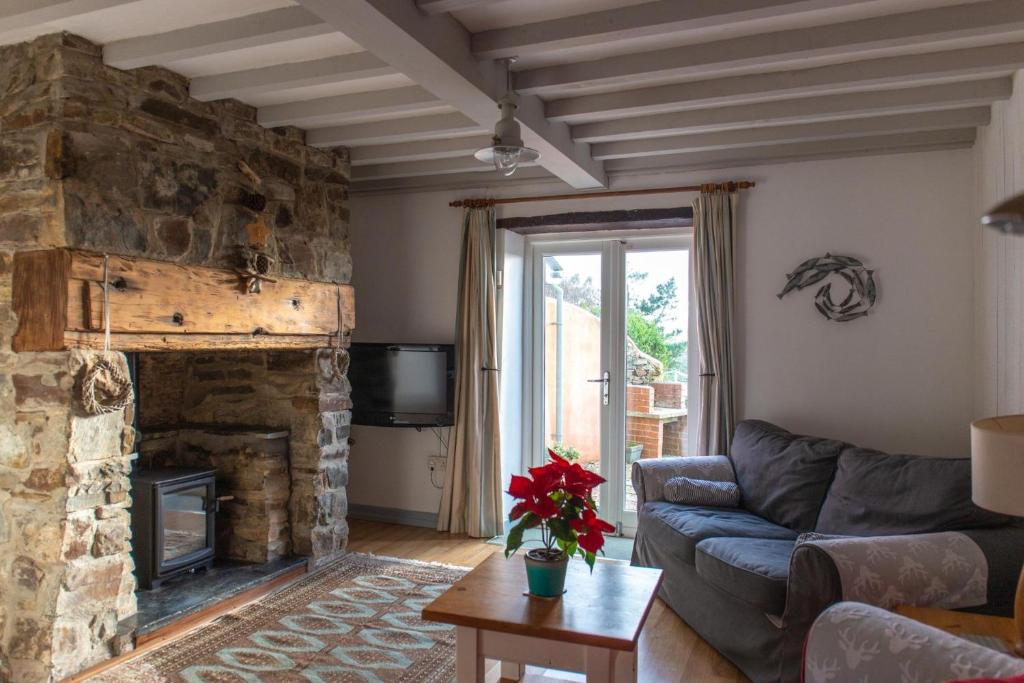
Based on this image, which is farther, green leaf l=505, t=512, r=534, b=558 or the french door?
the french door

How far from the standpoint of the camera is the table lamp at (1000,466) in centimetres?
179

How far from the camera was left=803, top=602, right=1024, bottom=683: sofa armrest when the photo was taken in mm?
1527

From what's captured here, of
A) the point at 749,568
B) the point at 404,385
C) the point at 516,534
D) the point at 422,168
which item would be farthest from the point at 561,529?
the point at 422,168

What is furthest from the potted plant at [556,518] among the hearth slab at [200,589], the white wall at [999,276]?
the white wall at [999,276]

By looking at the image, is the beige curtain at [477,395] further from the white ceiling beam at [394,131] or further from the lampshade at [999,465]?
the lampshade at [999,465]

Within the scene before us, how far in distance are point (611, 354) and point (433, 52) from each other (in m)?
2.94

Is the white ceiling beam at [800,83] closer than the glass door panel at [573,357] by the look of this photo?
Yes

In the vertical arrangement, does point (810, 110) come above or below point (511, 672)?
above

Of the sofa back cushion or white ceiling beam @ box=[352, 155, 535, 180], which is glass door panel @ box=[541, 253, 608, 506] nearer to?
white ceiling beam @ box=[352, 155, 535, 180]

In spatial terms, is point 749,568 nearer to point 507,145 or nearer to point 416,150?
point 507,145

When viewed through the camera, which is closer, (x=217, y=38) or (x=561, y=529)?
(x=561, y=529)

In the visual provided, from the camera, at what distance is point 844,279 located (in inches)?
169

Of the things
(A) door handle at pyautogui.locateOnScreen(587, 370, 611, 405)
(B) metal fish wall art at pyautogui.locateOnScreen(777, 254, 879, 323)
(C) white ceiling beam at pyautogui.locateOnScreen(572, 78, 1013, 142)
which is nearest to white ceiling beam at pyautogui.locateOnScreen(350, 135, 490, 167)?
(C) white ceiling beam at pyautogui.locateOnScreen(572, 78, 1013, 142)

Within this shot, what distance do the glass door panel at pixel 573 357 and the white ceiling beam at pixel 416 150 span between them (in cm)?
119
